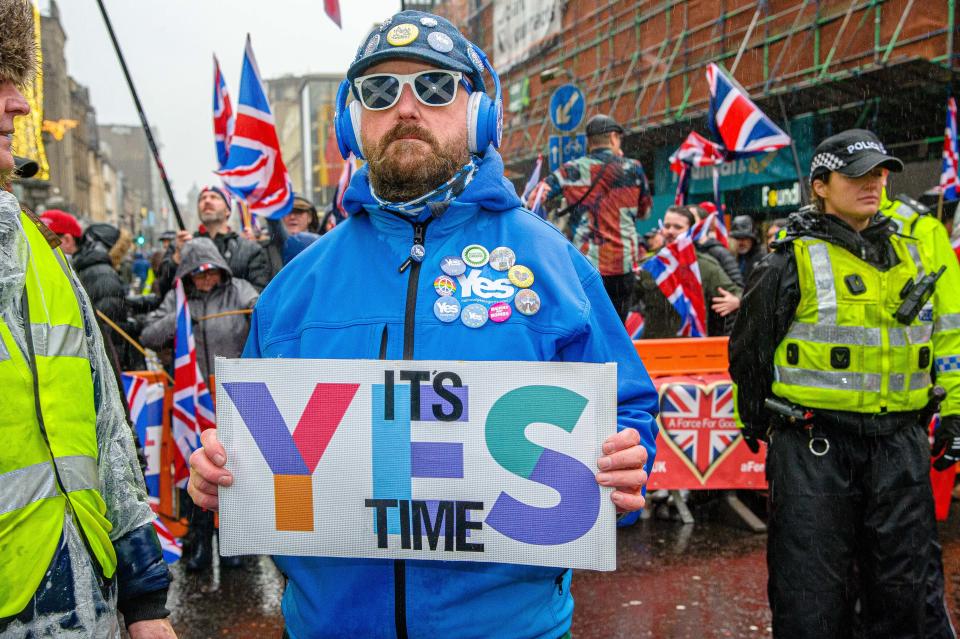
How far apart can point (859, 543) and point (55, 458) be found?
10.2ft

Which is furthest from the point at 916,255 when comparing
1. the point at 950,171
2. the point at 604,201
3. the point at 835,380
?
the point at 950,171

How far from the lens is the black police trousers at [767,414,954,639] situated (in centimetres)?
329

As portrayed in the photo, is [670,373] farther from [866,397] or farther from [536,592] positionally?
[536,592]

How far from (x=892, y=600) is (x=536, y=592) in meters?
2.13

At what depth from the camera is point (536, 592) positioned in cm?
195

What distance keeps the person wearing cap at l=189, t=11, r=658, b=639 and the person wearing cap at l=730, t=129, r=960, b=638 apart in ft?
5.59

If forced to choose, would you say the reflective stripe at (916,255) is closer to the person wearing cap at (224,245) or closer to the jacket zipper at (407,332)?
the jacket zipper at (407,332)

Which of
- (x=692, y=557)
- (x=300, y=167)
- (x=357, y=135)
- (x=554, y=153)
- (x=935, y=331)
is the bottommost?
(x=692, y=557)

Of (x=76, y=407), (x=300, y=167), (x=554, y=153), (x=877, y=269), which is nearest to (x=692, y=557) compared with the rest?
(x=877, y=269)

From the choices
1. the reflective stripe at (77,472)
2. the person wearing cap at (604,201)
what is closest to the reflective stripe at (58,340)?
the reflective stripe at (77,472)

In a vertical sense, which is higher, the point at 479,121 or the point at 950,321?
the point at 479,121

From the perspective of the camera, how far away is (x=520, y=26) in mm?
27078

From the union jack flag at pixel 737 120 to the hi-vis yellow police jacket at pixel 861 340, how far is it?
4686mm

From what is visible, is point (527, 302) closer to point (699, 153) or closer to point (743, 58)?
point (699, 153)
